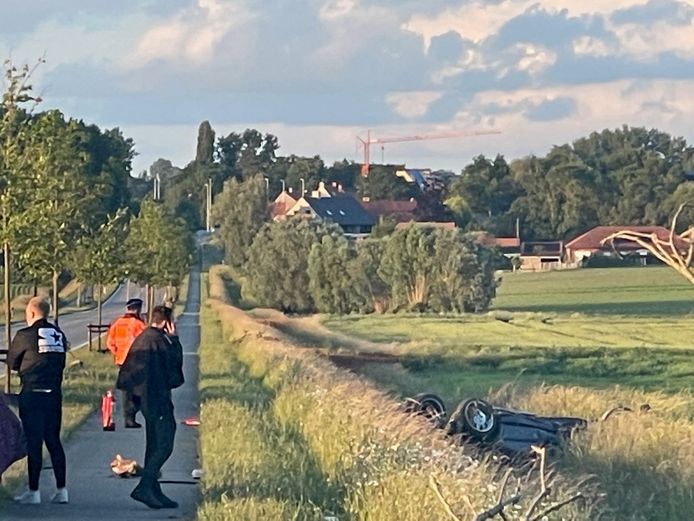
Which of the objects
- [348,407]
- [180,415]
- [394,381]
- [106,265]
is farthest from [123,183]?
[348,407]

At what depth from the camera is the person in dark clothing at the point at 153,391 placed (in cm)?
1237

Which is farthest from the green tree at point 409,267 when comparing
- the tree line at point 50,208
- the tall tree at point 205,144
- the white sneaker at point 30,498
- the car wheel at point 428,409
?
the tall tree at point 205,144

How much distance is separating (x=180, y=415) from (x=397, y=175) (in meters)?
131

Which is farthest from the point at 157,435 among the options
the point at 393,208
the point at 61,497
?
the point at 393,208

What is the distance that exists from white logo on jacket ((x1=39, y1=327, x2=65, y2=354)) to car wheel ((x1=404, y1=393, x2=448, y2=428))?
15.9ft

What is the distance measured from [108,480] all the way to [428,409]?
14.2ft

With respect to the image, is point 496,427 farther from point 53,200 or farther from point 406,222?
point 406,222

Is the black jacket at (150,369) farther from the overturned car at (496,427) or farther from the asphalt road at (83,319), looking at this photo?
the asphalt road at (83,319)

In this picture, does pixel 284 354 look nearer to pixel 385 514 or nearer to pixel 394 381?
pixel 394 381

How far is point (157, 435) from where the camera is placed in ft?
40.9

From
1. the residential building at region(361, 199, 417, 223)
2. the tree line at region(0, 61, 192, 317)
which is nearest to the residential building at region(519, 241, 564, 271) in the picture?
the residential building at region(361, 199, 417, 223)

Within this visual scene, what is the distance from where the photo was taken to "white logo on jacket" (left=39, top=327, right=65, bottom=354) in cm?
1198

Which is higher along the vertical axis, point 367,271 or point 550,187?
point 550,187

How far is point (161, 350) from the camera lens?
1248 centimetres
